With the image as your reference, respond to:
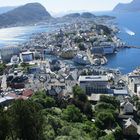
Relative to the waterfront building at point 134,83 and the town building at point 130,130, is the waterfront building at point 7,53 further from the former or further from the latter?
the town building at point 130,130

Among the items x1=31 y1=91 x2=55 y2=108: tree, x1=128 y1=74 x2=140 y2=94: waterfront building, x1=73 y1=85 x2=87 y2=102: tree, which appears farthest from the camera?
x1=128 y1=74 x2=140 y2=94: waterfront building

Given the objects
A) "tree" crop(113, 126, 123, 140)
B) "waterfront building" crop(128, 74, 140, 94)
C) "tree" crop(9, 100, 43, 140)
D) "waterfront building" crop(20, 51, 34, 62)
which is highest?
"tree" crop(9, 100, 43, 140)

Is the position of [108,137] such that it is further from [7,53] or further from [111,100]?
[7,53]

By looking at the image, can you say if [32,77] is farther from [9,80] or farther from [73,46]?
[73,46]

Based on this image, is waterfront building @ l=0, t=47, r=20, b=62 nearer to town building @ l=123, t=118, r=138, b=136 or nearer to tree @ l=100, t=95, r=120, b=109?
tree @ l=100, t=95, r=120, b=109

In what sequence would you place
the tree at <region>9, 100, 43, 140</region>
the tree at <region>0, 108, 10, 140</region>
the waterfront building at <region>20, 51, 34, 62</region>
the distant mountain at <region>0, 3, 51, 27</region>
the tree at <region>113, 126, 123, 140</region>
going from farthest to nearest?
the distant mountain at <region>0, 3, 51, 27</region>, the waterfront building at <region>20, 51, 34, 62</region>, the tree at <region>113, 126, 123, 140</region>, the tree at <region>9, 100, 43, 140</region>, the tree at <region>0, 108, 10, 140</region>

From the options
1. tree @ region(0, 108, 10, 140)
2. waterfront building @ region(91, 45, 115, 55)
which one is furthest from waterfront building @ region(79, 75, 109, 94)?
waterfront building @ region(91, 45, 115, 55)

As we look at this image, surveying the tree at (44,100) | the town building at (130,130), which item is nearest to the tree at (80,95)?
the tree at (44,100)
